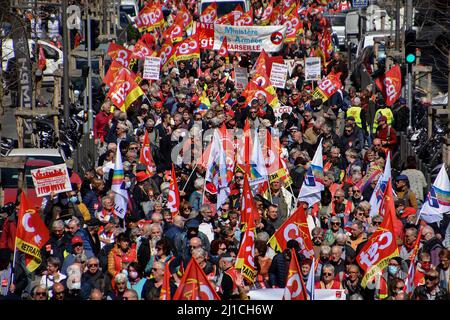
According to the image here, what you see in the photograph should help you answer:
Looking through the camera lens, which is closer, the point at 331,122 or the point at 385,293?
the point at 385,293

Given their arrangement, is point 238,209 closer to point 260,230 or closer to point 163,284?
point 260,230

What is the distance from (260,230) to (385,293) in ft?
10.3

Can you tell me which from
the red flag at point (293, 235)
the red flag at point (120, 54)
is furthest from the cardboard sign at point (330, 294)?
the red flag at point (120, 54)

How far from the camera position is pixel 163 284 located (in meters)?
16.0

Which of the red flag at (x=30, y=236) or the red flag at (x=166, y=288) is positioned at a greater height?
the red flag at (x=166, y=288)

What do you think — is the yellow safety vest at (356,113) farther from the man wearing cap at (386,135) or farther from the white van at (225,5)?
the white van at (225,5)

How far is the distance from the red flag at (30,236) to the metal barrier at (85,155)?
7.48m

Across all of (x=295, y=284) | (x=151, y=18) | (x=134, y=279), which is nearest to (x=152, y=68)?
(x=151, y=18)

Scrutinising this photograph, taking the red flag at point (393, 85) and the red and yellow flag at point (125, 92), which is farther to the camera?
the red and yellow flag at point (125, 92)

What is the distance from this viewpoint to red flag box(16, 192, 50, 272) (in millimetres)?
18766

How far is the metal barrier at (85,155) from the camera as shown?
26969 millimetres
